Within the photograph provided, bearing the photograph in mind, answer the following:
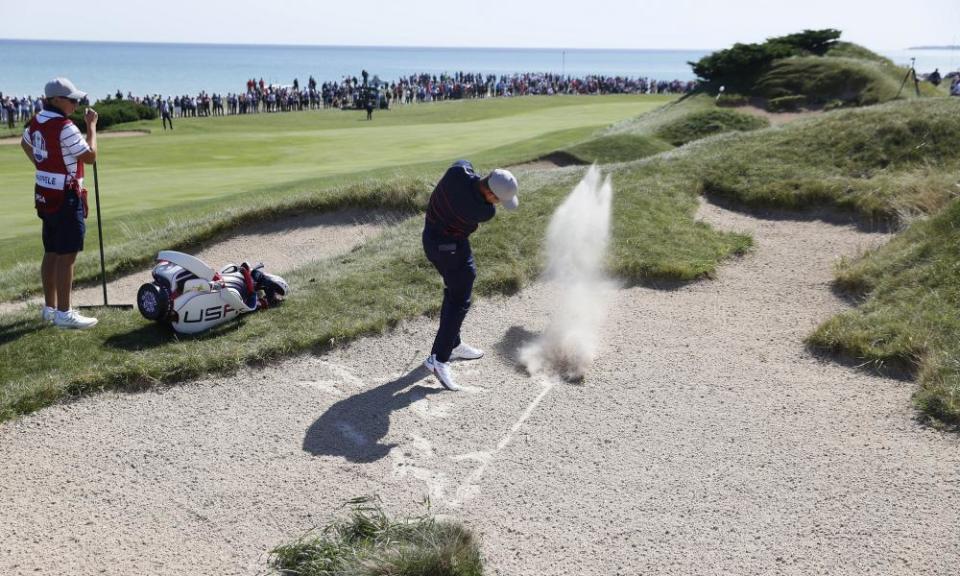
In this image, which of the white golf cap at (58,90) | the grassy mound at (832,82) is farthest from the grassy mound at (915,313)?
the grassy mound at (832,82)

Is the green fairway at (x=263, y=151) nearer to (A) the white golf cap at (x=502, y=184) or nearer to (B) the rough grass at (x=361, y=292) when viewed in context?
(B) the rough grass at (x=361, y=292)

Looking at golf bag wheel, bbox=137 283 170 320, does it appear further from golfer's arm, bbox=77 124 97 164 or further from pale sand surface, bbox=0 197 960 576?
golfer's arm, bbox=77 124 97 164

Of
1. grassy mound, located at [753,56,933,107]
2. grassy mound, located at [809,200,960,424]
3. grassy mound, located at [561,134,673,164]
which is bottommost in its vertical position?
grassy mound, located at [809,200,960,424]

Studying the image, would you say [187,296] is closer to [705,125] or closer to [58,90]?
[58,90]

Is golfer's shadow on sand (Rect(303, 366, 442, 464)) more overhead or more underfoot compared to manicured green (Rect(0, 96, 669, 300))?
more underfoot

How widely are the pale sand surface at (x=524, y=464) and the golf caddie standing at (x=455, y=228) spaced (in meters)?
0.53

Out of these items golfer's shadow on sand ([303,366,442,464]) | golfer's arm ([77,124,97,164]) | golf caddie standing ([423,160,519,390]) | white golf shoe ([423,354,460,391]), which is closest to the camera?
golfer's shadow on sand ([303,366,442,464])

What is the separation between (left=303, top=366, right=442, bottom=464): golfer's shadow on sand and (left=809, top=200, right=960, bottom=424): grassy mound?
4.95m

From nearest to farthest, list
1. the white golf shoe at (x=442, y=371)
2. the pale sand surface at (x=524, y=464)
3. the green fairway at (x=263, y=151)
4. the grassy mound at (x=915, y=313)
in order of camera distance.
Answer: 1. the pale sand surface at (x=524, y=464)
2. the grassy mound at (x=915, y=313)
3. the white golf shoe at (x=442, y=371)
4. the green fairway at (x=263, y=151)

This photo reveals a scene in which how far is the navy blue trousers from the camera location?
8.83 meters

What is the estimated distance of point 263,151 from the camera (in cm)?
3066

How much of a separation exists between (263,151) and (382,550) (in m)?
26.7

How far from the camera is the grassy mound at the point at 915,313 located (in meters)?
8.70

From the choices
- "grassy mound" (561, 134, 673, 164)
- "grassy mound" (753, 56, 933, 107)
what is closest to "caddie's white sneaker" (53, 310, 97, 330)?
"grassy mound" (561, 134, 673, 164)
